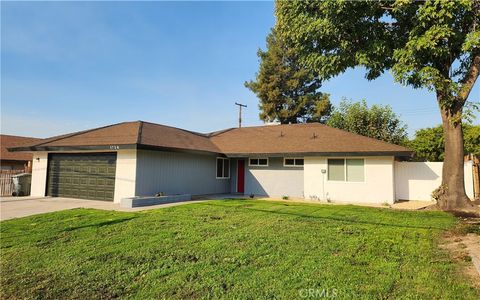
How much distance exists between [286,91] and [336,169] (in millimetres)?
19820

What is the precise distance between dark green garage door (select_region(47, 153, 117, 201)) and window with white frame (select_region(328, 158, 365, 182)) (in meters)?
10.4

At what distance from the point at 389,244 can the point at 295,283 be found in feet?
9.77

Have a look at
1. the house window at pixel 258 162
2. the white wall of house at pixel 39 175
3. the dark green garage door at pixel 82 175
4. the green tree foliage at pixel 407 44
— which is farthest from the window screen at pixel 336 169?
the white wall of house at pixel 39 175

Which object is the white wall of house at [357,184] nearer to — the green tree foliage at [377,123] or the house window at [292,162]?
the house window at [292,162]

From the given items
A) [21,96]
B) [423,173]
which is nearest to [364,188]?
[423,173]

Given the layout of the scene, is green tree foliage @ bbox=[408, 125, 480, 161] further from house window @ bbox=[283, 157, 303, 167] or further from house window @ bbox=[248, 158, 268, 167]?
house window @ bbox=[248, 158, 268, 167]

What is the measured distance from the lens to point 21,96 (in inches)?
753

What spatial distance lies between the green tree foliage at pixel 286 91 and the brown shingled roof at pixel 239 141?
12829 mm

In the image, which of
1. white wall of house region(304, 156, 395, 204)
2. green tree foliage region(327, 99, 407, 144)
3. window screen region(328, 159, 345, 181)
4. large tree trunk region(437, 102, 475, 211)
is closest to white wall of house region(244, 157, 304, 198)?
white wall of house region(304, 156, 395, 204)

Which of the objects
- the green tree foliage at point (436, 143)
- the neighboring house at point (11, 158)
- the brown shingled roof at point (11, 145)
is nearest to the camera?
the green tree foliage at point (436, 143)

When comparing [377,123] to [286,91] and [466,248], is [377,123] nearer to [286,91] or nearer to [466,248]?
[286,91]

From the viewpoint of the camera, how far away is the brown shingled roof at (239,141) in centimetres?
1401

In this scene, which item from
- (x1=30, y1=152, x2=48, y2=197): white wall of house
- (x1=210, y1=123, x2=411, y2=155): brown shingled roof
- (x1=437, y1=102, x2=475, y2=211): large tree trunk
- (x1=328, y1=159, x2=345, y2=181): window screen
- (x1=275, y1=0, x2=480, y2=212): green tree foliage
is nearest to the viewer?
(x1=275, y1=0, x2=480, y2=212): green tree foliage

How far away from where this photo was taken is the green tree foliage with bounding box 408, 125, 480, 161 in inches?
840
